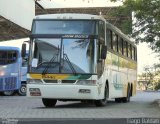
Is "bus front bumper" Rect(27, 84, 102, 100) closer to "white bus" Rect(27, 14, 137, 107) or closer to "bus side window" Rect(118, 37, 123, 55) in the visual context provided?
"white bus" Rect(27, 14, 137, 107)

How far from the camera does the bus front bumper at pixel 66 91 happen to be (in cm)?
1906

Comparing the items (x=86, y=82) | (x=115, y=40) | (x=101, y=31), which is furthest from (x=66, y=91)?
(x=115, y=40)

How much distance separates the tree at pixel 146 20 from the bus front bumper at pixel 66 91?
4.32 m

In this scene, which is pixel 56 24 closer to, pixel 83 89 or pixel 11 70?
pixel 83 89

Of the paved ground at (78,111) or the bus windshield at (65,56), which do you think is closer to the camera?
the paved ground at (78,111)

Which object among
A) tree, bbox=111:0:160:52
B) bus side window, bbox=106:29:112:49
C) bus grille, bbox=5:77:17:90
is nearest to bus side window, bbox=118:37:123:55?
tree, bbox=111:0:160:52

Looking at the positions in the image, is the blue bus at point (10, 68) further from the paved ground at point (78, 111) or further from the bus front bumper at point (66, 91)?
the bus front bumper at point (66, 91)

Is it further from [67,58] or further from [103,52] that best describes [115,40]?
[67,58]

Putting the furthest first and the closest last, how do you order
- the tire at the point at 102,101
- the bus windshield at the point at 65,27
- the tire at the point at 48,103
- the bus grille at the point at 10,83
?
the bus grille at the point at 10,83 < the tire at the point at 48,103 < the tire at the point at 102,101 < the bus windshield at the point at 65,27

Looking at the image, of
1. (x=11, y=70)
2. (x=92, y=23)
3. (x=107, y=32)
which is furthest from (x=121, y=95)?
(x=11, y=70)

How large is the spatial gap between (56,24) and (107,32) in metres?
2.62

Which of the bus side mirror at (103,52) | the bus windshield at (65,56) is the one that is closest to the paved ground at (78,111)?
the bus windshield at (65,56)

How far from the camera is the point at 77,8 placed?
46.8 metres

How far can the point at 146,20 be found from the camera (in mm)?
23172
